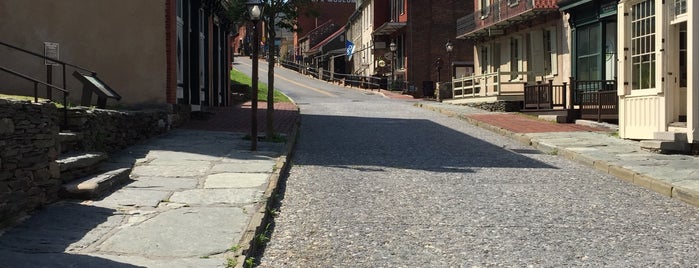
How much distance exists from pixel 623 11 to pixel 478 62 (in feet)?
70.9

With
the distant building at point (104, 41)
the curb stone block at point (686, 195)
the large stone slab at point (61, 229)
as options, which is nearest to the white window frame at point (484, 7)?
the distant building at point (104, 41)

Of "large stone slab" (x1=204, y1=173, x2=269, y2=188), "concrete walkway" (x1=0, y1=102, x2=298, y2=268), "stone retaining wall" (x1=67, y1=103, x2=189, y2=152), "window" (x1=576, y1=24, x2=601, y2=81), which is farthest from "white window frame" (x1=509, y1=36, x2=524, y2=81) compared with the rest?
"large stone slab" (x1=204, y1=173, x2=269, y2=188)

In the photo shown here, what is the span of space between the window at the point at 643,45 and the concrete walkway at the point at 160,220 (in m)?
7.50

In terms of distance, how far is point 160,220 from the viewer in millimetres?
6648

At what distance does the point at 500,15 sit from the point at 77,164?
23.9 m

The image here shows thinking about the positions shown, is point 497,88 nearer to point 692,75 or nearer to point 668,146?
point 668,146

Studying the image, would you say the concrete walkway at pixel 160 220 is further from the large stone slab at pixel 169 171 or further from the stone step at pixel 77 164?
the stone step at pixel 77 164

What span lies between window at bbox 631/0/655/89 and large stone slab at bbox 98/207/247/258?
9423 millimetres

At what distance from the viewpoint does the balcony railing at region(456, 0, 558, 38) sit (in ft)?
82.2

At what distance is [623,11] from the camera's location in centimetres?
1404

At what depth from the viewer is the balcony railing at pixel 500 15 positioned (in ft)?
82.2

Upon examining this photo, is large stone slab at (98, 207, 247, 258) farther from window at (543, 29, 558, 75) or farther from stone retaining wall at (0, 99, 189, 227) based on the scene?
window at (543, 29, 558, 75)

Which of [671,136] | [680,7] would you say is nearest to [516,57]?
[680,7]

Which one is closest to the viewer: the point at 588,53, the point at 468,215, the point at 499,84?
the point at 468,215
